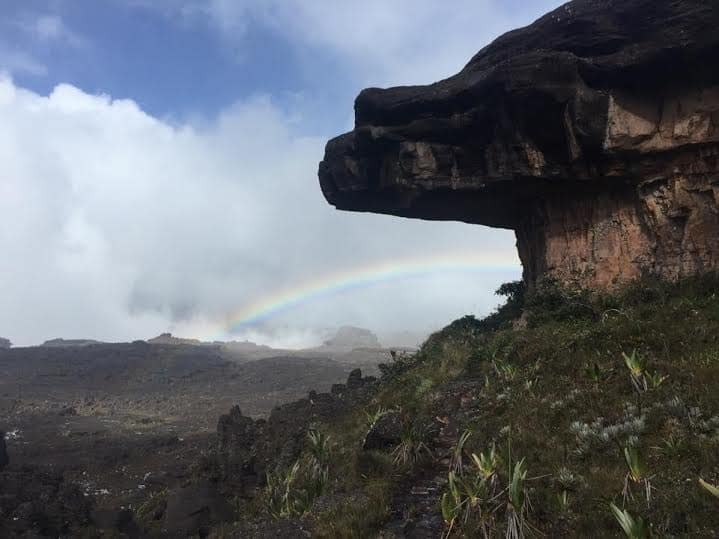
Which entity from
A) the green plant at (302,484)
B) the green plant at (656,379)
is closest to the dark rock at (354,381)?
the green plant at (302,484)

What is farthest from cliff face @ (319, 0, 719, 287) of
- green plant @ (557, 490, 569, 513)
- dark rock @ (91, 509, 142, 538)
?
dark rock @ (91, 509, 142, 538)

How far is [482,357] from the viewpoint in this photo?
20.2m

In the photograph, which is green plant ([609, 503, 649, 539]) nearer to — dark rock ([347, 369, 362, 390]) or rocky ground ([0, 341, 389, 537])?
rocky ground ([0, 341, 389, 537])

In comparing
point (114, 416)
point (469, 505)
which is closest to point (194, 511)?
point (469, 505)

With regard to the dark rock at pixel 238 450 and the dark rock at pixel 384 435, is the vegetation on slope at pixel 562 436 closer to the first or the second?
the dark rock at pixel 384 435

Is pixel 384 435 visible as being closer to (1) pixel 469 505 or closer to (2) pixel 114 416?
(1) pixel 469 505

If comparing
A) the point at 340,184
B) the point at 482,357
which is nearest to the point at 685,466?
the point at 482,357

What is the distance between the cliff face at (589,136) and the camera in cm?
2011

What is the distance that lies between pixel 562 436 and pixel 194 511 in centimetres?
1406

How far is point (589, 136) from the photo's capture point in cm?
2091

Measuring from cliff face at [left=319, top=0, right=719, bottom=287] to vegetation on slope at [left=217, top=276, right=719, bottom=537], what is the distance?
2.93m

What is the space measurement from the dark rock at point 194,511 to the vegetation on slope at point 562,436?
194 inches

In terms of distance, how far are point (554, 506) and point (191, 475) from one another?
2268 cm

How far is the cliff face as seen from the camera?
2011 centimetres
